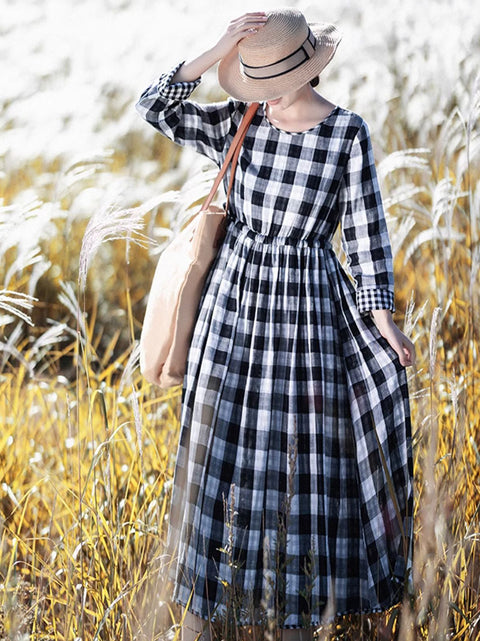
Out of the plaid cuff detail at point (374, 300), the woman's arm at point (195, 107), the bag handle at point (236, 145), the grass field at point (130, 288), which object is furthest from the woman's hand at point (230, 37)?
the plaid cuff detail at point (374, 300)

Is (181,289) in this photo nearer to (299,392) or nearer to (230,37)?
(299,392)

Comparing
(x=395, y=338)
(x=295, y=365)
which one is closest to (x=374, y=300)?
(x=395, y=338)

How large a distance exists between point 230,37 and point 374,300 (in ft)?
1.79

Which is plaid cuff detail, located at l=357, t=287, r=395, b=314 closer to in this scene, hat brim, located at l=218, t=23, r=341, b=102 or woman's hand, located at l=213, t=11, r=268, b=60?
hat brim, located at l=218, t=23, r=341, b=102

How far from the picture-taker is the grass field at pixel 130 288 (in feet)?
5.32

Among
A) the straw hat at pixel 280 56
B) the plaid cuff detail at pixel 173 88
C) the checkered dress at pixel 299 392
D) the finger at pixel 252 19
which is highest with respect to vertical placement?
the finger at pixel 252 19

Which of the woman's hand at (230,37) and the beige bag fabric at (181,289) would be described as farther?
the beige bag fabric at (181,289)

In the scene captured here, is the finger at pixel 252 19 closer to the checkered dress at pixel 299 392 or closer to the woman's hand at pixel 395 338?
the checkered dress at pixel 299 392

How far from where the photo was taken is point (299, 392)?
1.63 m

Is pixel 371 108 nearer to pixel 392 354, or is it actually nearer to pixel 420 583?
pixel 392 354

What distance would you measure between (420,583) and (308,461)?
33cm

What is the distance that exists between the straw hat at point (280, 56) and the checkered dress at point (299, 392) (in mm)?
86

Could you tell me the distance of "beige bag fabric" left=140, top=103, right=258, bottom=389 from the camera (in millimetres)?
1708

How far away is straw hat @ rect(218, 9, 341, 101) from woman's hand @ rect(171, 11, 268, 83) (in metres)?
0.01
